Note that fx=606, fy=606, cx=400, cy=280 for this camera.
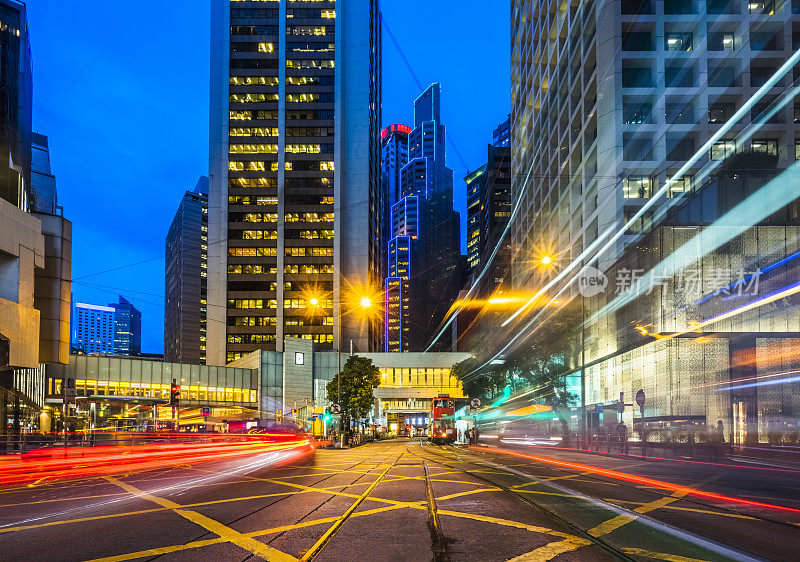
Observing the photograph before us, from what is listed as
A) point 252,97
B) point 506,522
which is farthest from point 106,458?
point 252,97

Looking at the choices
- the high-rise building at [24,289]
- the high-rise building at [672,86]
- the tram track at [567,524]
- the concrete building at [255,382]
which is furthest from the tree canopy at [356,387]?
the tram track at [567,524]

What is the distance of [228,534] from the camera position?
350 inches

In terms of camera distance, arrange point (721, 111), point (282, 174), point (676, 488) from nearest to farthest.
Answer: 1. point (676, 488)
2. point (721, 111)
3. point (282, 174)

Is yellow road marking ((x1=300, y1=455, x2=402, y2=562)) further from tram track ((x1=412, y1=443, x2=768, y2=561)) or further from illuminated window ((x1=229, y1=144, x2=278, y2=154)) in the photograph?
illuminated window ((x1=229, y1=144, x2=278, y2=154))

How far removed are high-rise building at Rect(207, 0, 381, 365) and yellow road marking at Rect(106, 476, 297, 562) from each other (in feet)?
362

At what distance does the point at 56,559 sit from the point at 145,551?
39.9 inches

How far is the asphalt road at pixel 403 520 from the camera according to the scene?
7.64m

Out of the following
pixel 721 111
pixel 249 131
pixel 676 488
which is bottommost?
pixel 676 488

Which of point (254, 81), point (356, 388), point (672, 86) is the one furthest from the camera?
point (254, 81)

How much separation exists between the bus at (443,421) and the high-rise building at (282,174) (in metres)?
64.8

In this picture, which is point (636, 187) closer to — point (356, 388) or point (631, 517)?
point (356, 388)

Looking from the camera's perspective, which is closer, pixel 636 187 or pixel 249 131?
pixel 636 187

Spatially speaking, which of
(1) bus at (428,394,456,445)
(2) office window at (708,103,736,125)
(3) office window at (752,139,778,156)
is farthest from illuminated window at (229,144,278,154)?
(3) office window at (752,139,778,156)

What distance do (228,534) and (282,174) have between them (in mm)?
121788
